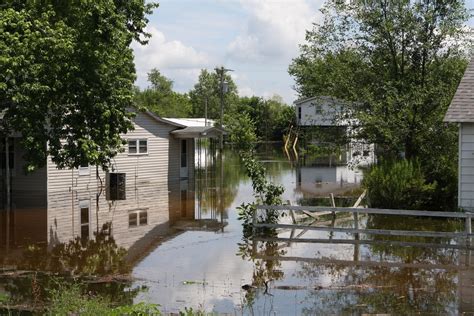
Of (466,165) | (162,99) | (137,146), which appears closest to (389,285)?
(466,165)

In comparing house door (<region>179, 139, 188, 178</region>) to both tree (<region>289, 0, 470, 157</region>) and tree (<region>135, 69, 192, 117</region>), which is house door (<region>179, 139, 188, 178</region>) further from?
tree (<region>135, 69, 192, 117</region>)

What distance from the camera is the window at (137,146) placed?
1422 inches

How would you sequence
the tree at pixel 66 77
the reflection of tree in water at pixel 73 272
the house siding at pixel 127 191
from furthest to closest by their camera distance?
the tree at pixel 66 77 → the house siding at pixel 127 191 → the reflection of tree in water at pixel 73 272

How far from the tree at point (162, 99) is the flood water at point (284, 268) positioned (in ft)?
229

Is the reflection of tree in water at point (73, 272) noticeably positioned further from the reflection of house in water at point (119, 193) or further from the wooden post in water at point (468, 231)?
the wooden post in water at point (468, 231)

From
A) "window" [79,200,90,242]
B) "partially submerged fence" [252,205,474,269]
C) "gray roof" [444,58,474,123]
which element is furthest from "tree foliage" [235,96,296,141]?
"partially submerged fence" [252,205,474,269]

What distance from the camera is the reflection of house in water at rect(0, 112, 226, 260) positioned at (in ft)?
67.6

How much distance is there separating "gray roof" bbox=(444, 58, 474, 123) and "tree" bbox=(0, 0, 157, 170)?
11041 millimetres

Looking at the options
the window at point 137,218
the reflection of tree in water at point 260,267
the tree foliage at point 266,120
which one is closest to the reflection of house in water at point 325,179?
the window at point 137,218

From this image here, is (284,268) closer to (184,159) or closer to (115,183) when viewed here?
(115,183)

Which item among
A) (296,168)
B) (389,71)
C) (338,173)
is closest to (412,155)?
(389,71)

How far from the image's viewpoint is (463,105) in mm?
21062

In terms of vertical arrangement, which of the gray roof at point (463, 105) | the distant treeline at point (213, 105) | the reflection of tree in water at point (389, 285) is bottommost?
the reflection of tree in water at point (389, 285)

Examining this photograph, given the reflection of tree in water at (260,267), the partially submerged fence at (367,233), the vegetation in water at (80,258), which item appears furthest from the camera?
the partially submerged fence at (367,233)
